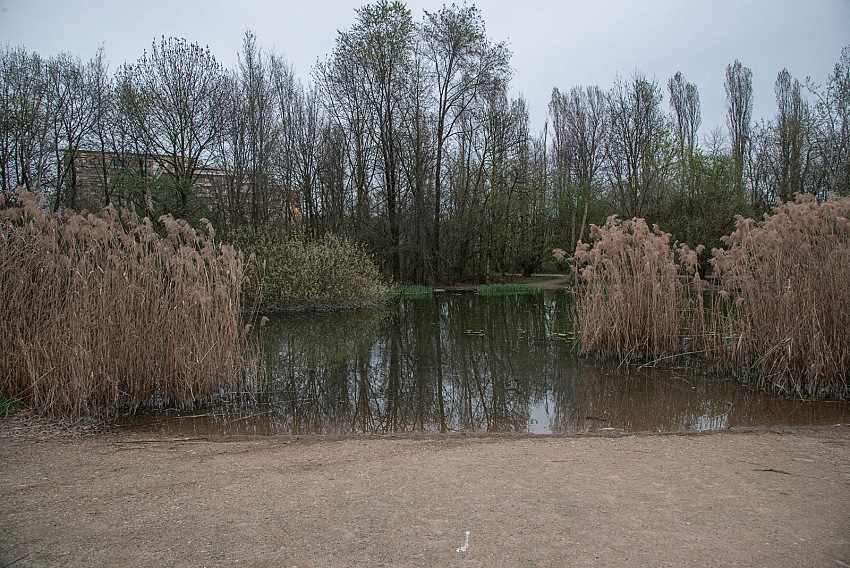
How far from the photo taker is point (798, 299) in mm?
5629

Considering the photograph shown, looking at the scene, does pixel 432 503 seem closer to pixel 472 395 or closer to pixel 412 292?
pixel 472 395

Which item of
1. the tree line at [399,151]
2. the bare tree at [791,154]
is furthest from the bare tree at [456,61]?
the bare tree at [791,154]

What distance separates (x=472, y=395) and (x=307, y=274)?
9610 millimetres

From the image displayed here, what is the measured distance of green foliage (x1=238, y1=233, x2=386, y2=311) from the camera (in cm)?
1484

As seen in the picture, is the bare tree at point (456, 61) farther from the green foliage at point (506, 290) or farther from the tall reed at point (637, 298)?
the tall reed at point (637, 298)

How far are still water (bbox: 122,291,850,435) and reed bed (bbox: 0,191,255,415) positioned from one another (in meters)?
0.38

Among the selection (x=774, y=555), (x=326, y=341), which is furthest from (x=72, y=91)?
(x=774, y=555)

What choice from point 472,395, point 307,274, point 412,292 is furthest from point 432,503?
point 412,292

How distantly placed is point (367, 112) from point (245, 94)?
18.0 ft

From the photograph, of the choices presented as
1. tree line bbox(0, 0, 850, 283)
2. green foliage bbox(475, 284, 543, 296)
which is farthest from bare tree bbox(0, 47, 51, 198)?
green foliage bbox(475, 284, 543, 296)

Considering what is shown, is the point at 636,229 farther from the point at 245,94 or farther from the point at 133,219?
the point at 245,94

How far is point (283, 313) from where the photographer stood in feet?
49.2

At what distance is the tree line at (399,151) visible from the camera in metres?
17.9

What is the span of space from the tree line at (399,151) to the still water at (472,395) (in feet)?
29.6
